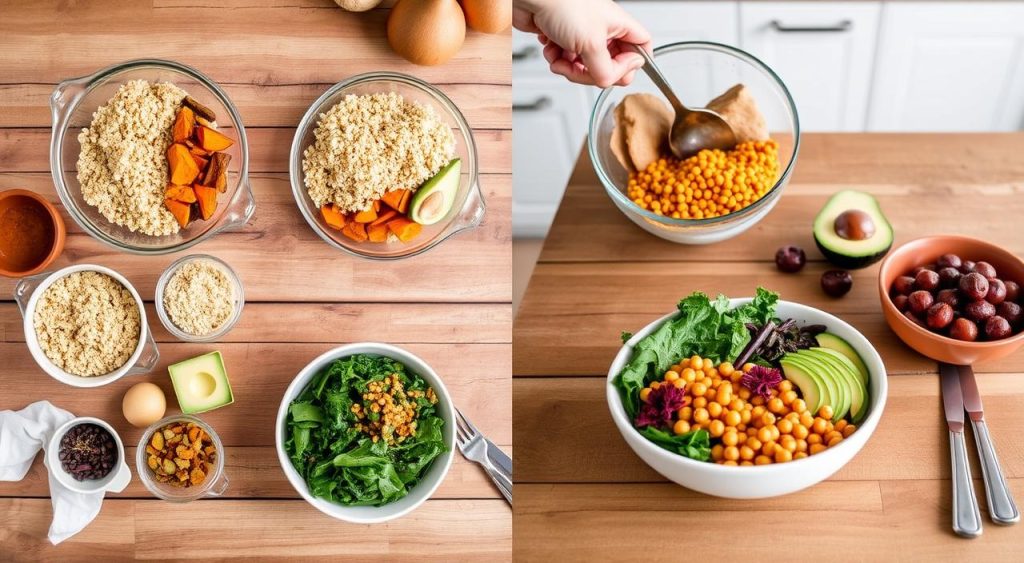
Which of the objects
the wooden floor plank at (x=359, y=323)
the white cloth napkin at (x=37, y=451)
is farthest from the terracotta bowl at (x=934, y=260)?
the white cloth napkin at (x=37, y=451)

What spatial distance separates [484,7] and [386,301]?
609 millimetres

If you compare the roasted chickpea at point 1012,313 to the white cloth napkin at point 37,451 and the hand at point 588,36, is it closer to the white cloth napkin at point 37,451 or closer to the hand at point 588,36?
the hand at point 588,36

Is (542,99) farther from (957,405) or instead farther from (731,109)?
(957,405)

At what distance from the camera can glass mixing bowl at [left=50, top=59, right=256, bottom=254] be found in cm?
154

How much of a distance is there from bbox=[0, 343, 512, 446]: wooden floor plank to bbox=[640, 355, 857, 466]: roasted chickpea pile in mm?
453

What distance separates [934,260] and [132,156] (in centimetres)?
145

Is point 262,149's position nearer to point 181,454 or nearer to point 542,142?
point 181,454

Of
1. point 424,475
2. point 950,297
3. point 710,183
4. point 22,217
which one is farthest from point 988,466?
point 22,217

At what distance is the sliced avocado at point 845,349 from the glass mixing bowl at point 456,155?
68 cm

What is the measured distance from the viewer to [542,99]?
2689 mm

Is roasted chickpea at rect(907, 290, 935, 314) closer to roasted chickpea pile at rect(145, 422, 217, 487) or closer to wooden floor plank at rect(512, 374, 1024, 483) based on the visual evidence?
wooden floor plank at rect(512, 374, 1024, 483)

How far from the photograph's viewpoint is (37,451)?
5.03 ft

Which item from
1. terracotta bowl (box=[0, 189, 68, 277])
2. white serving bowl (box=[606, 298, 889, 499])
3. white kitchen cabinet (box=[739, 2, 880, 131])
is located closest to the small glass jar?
terracotta bowl (box=[0, 189, 68, 277])

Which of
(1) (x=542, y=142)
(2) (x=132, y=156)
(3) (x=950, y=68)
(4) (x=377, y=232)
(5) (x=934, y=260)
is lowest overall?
(1) (x=542, y=142)
